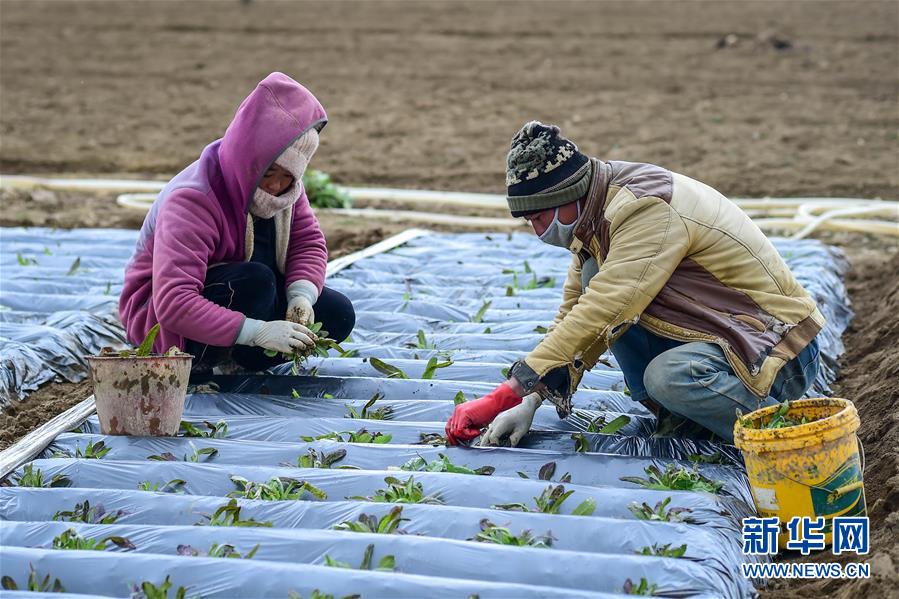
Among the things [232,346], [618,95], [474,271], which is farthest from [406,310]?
[618,95]

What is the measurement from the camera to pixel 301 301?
13.0 ft

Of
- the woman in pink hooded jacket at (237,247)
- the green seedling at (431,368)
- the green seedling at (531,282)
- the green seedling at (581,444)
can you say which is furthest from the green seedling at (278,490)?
the green seedling at (531,282)

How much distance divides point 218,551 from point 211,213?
1.39m

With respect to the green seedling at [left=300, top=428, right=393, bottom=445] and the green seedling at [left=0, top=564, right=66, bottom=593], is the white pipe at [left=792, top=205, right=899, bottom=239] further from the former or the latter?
the green seedling at [left=0, top=564, right=66, bottom=593]

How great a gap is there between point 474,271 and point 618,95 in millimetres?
7101

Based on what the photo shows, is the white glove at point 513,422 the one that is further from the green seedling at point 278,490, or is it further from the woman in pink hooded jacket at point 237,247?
the woman in pink hooded jacket at point 237,247

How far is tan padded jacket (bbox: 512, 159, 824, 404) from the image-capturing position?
3146 millimetres

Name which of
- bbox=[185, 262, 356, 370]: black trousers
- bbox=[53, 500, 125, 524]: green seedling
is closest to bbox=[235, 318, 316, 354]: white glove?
bbox=[185, 262, 356, 370]: black trousers

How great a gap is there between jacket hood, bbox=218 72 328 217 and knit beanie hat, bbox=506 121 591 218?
833 millimetres

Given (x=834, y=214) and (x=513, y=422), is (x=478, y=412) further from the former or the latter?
(x=834, y=214)

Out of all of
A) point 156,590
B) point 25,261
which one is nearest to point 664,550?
point 156,590

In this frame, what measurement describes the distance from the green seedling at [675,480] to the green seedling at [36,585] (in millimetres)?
1566

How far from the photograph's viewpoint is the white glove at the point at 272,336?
3664 millimetres

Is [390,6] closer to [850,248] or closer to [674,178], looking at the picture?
[850,248]
